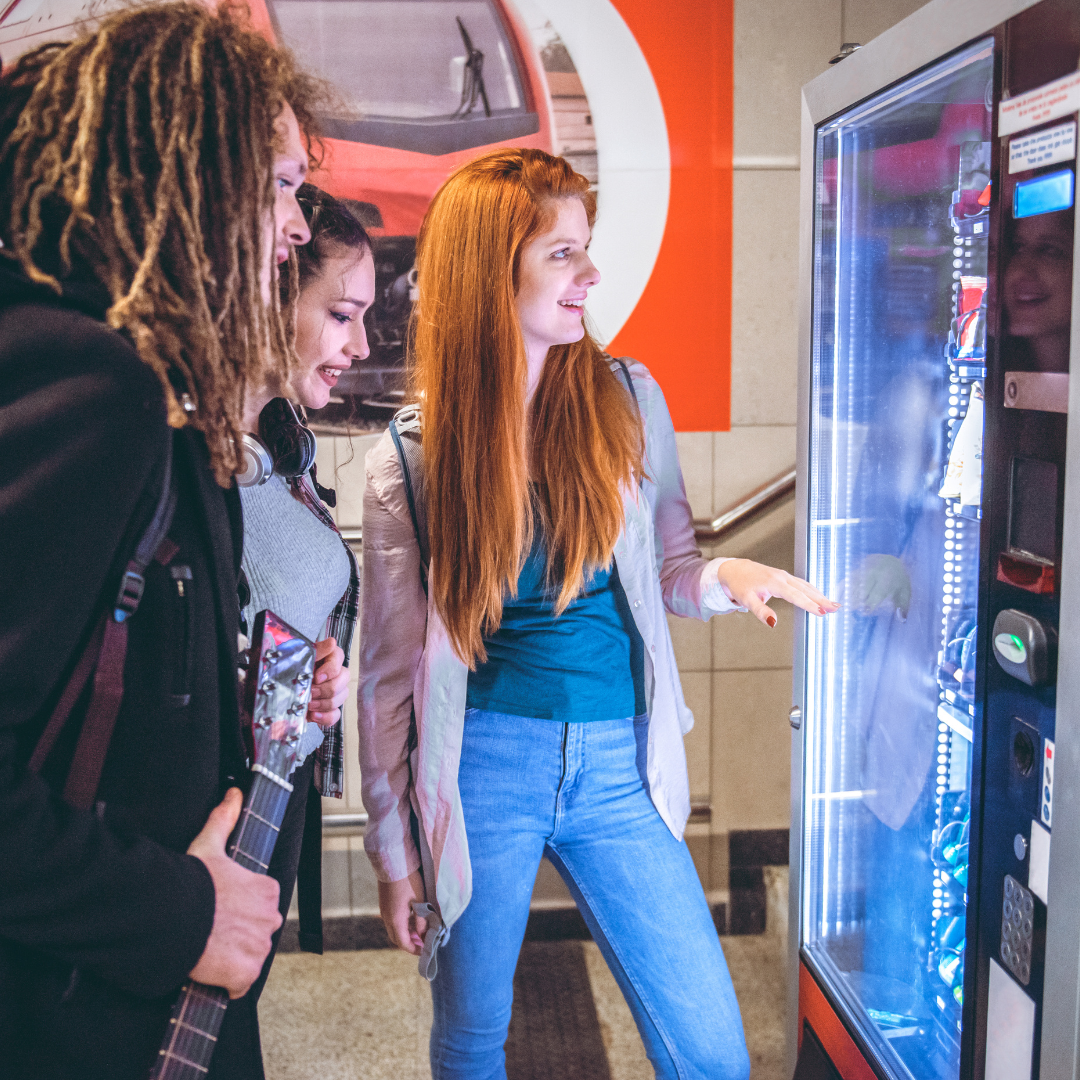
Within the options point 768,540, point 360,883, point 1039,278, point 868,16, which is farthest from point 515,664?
point 868,16

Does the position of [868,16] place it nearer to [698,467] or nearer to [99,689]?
[698,467]

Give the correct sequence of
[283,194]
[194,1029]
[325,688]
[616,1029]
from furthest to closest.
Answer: [616,1029]
[325,688]
[283,194]
[194,1029]

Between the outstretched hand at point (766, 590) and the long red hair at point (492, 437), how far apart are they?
209 millimetres

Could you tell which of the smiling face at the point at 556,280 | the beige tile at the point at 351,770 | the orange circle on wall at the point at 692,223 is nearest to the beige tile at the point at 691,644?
the orange circle on wall at the point at 692,223

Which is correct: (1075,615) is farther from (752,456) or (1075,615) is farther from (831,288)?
(752,456)

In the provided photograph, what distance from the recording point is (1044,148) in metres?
1.00

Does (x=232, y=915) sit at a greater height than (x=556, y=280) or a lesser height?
lesser

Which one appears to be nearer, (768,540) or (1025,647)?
(1025,647)

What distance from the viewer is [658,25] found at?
2.48 meters

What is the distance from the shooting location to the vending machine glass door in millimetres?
1358

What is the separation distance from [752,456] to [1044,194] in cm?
170

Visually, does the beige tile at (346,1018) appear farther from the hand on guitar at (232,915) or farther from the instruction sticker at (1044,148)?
the instruction sticker at (1044,148)

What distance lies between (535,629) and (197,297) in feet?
2.64

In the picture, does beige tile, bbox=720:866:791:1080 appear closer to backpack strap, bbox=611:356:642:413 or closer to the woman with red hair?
the woman with red hair
